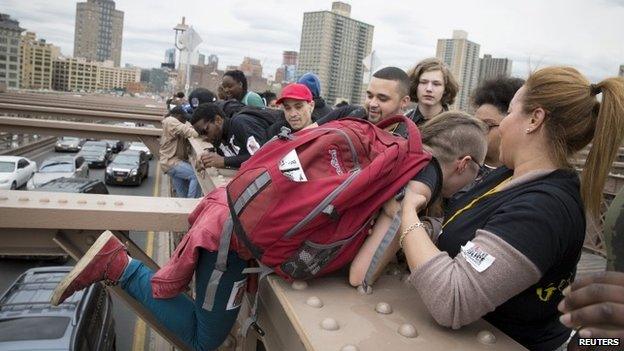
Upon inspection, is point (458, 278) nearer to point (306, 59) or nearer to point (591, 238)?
point (591, 238)

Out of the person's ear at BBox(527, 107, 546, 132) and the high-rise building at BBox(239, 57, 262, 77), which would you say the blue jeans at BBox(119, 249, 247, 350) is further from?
the high-rise building at BBox(239, 57, 262, 77)

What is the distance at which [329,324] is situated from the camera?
1.43 m

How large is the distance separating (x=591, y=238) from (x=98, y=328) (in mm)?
8548

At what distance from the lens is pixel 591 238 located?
8.79m

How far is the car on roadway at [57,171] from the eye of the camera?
64.3 ft

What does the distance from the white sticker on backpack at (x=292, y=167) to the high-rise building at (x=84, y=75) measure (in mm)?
155313


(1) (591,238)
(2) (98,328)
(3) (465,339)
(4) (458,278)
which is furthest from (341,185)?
(1) (591,238)

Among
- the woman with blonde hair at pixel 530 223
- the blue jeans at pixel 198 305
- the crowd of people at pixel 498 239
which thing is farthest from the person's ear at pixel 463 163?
the blue jeans at pixel 198 305

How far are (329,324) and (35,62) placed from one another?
147 meters

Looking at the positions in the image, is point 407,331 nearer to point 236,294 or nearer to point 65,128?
point 236,294

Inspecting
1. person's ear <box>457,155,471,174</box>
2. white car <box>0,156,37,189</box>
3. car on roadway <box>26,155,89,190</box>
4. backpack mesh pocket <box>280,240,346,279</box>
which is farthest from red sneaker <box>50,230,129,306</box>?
white car <box>0,156,37,189</box>

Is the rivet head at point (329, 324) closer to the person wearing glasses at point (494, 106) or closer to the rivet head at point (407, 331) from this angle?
the rivet head at point (407, 331)

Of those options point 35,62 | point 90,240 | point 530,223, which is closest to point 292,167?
point 530,223

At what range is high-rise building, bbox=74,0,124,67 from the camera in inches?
7160
